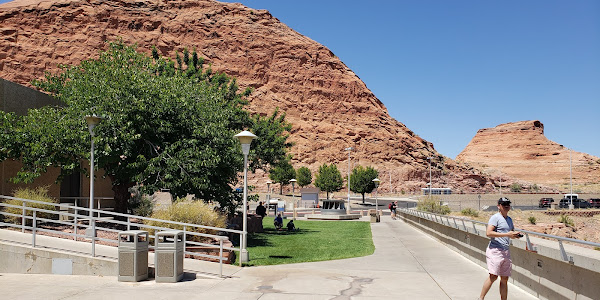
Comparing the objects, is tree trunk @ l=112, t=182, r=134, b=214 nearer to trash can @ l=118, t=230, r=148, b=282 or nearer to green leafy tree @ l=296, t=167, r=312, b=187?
trash can @ l=118, t=230, r=148, b=282

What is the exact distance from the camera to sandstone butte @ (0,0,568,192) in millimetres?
113625

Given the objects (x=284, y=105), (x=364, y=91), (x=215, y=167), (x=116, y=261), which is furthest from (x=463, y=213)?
(x=364, y=91)

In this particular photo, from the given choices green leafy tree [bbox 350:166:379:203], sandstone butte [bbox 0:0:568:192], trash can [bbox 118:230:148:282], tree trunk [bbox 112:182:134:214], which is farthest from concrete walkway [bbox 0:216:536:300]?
sandstone butte [bbox 0:0:568:192]

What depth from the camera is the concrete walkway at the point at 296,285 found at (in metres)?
8.71

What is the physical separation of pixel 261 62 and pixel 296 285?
394 feet

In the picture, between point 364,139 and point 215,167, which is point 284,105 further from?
point 215,167

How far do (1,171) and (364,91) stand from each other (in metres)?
121

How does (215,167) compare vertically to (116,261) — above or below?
above

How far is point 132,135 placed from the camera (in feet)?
52.4

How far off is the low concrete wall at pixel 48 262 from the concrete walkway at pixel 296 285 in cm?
26

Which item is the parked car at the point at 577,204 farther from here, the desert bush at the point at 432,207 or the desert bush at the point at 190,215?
the desert bush at the point at 190,215

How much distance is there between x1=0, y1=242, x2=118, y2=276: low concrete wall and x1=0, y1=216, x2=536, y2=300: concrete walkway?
10.4 inches

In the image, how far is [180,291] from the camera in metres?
8.95

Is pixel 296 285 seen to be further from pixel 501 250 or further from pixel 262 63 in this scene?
pixel 262 63
